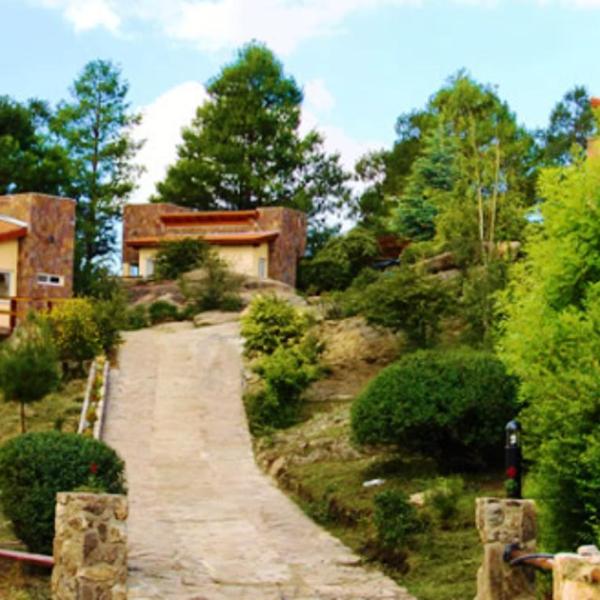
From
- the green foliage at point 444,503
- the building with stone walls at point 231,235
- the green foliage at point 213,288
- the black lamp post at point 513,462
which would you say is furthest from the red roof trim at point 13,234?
the black lamp post at point 513,462

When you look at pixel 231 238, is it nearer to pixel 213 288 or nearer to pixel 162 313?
pixel 213 288

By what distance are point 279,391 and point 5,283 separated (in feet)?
37.6

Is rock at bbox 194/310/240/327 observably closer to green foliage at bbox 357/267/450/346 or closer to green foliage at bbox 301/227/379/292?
green foliage at bbox 357/267/450/346

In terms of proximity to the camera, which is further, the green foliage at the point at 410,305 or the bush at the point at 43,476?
the green foliage at the point at 410,305

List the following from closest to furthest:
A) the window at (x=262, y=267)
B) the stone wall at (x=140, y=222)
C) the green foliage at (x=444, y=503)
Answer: the green foliage at (x=444, y=503) < the window at (x=262, y=267) < the stone wall at (x=140, y=222)

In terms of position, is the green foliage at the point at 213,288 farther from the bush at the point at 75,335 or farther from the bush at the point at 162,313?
the bush at the point at 75,335

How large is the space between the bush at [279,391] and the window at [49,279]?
9482 mm

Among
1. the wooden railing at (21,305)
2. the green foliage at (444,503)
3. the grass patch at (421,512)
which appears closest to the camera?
the grass patch at (421,512)

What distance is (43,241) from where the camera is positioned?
3331cm

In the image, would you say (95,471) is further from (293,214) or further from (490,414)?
(293,214)

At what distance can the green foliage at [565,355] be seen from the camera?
11391 mm

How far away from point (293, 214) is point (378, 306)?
17.6 metres

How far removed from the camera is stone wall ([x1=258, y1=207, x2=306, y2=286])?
1730 inches

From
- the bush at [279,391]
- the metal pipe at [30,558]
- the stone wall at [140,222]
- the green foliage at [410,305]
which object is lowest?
the metal pipe at [30,558]
